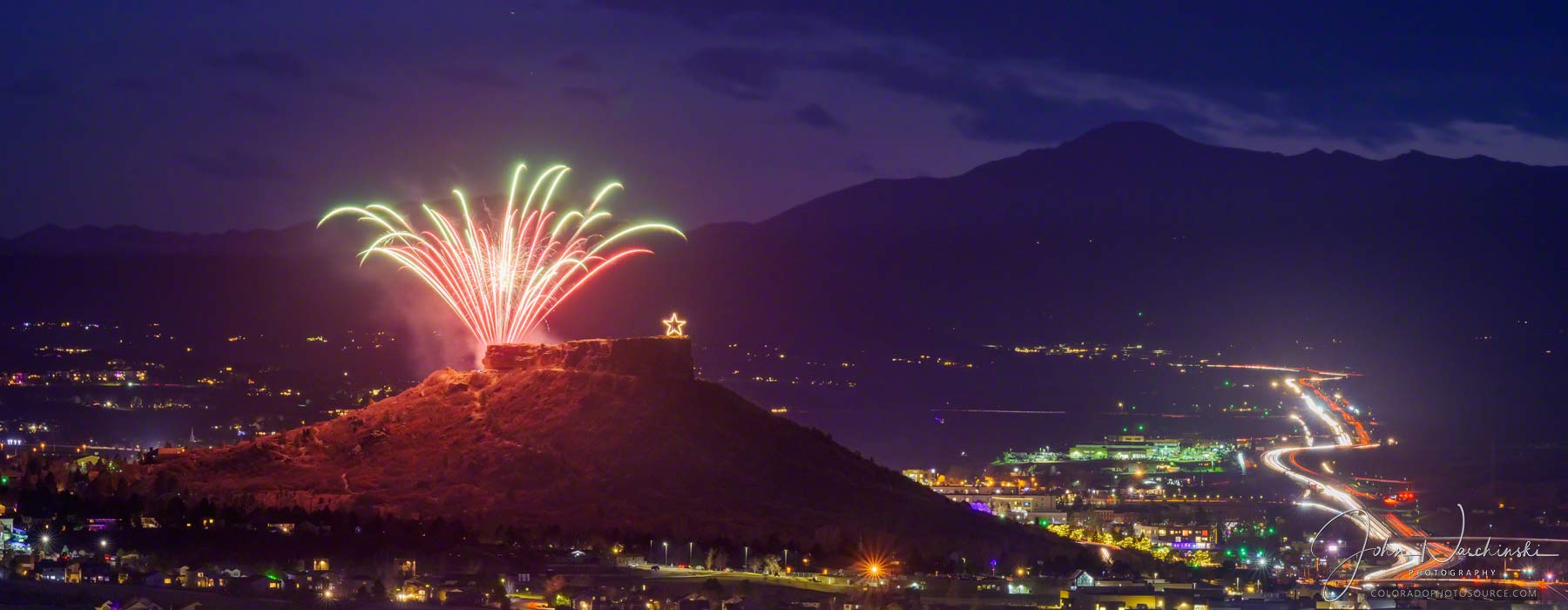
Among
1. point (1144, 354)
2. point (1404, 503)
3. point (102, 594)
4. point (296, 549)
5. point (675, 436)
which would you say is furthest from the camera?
point (1144, 354)

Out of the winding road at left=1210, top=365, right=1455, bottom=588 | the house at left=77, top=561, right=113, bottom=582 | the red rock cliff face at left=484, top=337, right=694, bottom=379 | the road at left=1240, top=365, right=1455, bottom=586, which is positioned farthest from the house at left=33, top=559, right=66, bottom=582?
the road at left=1240, top=365, right=1455, bottom=586

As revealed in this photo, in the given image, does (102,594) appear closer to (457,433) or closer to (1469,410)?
(457,433)

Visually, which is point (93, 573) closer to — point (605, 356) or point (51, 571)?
point (51, 571)

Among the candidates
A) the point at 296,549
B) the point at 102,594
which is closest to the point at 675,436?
the point at 296,549

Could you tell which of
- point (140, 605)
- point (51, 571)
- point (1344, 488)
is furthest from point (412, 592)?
point (1344, 488)

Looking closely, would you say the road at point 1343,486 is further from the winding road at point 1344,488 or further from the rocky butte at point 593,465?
the rocky butte at point 593,465

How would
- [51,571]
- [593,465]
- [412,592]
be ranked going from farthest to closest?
1. [593,465]
2. [51,571]
3. [412,592]

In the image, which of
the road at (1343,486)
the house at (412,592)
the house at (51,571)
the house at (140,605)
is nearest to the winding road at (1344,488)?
the road at (1343,486)
